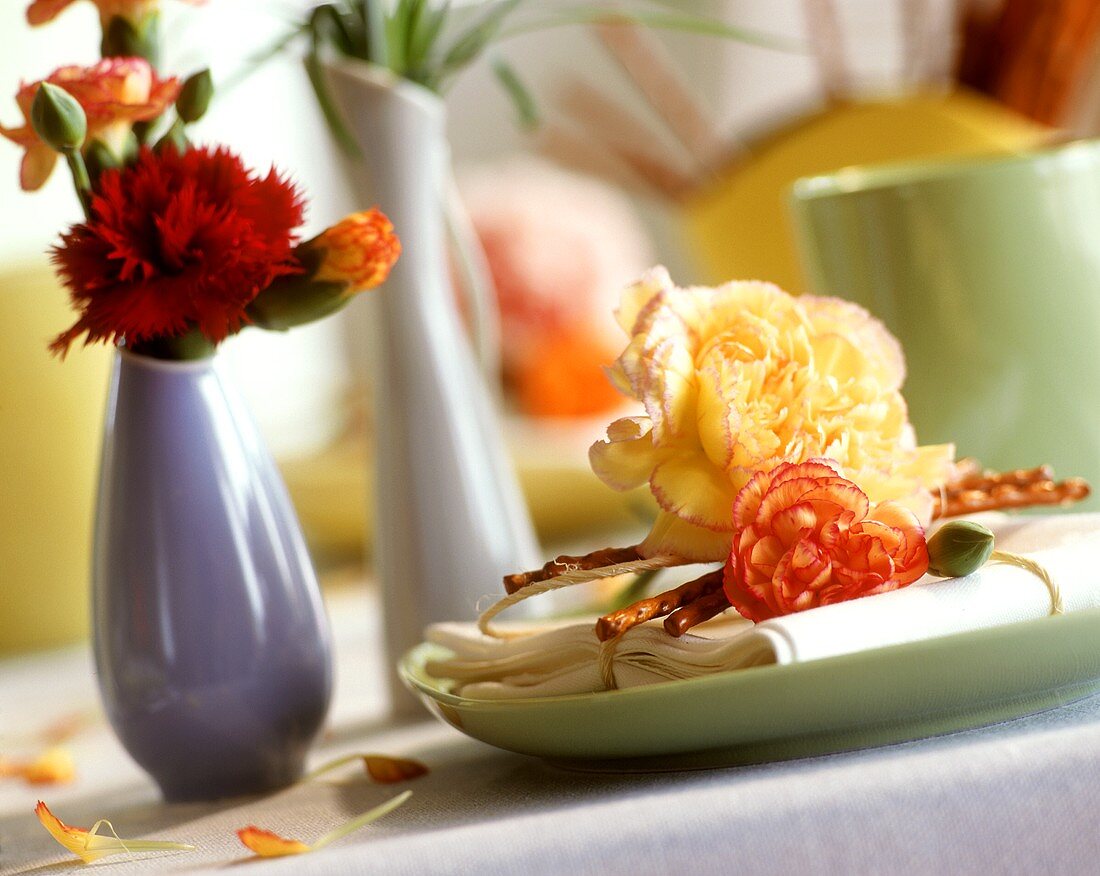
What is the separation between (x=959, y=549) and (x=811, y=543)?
5 centimetres

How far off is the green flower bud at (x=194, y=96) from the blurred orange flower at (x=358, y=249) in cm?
8

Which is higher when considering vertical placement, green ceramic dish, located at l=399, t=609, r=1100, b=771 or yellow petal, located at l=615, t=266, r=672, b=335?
yellow petal, located at l=615, t=266, r=672, b=335

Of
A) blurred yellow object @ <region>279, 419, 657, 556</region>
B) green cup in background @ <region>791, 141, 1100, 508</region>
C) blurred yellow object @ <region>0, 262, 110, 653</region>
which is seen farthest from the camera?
blurred yellow object @ <region>279, 419, 657, 556</region>

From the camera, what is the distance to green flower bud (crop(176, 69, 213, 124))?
1.63ft

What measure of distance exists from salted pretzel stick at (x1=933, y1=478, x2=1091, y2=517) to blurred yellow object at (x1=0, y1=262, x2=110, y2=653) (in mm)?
548

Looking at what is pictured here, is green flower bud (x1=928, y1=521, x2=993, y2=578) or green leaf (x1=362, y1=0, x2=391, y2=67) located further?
green leaf (x1=362, y1=0, x2=391, y2=67)

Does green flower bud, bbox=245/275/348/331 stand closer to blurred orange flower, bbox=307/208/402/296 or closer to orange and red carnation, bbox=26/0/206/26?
blurred orange flower, bbox=307/208/402/296

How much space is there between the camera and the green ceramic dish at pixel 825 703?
14.6 inches

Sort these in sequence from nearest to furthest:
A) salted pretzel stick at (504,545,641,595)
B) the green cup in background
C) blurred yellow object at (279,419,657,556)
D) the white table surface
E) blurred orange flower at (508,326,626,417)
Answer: the white table surface → salted pretzel stick at (504,545,641,595) → the green cup in background → blurred yellow object at (279,419,657,556) → blurred orange flower at (508,326,626,417)

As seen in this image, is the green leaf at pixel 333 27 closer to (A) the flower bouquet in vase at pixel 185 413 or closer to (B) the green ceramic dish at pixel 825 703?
(A) the flower bouquet in vase at pixel 185 413

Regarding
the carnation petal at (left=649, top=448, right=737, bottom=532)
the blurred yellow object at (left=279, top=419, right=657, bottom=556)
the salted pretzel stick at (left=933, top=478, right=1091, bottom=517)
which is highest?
the carnation petal at (left=649, top=448, right=737, bottom=532)

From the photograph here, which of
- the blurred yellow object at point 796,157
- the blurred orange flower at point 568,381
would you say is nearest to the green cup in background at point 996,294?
the blurred yellow object at point 796,157

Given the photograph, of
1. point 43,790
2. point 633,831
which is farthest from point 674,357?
point 43,790

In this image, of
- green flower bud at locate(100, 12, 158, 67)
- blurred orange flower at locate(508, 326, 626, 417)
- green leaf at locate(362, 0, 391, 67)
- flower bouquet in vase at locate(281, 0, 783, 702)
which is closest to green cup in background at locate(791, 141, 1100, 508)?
flower bouquet in vase at locate(281, 0, 783, 702)
